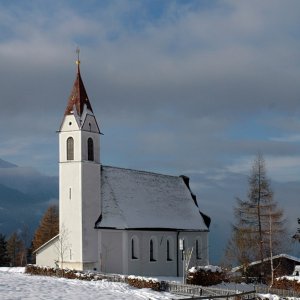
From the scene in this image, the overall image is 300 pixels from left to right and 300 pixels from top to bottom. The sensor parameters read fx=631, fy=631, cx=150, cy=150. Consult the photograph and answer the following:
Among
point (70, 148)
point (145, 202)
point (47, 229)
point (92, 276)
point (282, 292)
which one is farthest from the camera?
point (47, 229)

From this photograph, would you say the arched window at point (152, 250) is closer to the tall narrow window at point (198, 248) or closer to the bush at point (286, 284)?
the tall narrow window at point (198, 248)

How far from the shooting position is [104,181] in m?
56.1

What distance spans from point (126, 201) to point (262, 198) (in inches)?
474

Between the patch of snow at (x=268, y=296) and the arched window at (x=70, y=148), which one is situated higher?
the arched window at (x=70, y=148)

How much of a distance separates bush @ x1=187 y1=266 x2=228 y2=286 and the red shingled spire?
1744cm

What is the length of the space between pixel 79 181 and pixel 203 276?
14.1 m

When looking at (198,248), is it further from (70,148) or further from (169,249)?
(70,148)

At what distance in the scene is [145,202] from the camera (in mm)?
59219

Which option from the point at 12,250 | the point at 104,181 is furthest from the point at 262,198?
the point at 12,250

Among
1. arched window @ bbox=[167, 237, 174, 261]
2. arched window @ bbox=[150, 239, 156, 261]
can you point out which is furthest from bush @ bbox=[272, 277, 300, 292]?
arched window @ bbox=[167, 237, 174, 261]

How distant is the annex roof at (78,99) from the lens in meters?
54.5

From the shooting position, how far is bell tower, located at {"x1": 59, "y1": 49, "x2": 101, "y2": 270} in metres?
52.6

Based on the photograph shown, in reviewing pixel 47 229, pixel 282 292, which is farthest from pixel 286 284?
pixel 47 229

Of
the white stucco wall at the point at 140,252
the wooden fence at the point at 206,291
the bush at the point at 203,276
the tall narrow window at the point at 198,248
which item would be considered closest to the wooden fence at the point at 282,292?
the wooden fence at the point at 206,291
